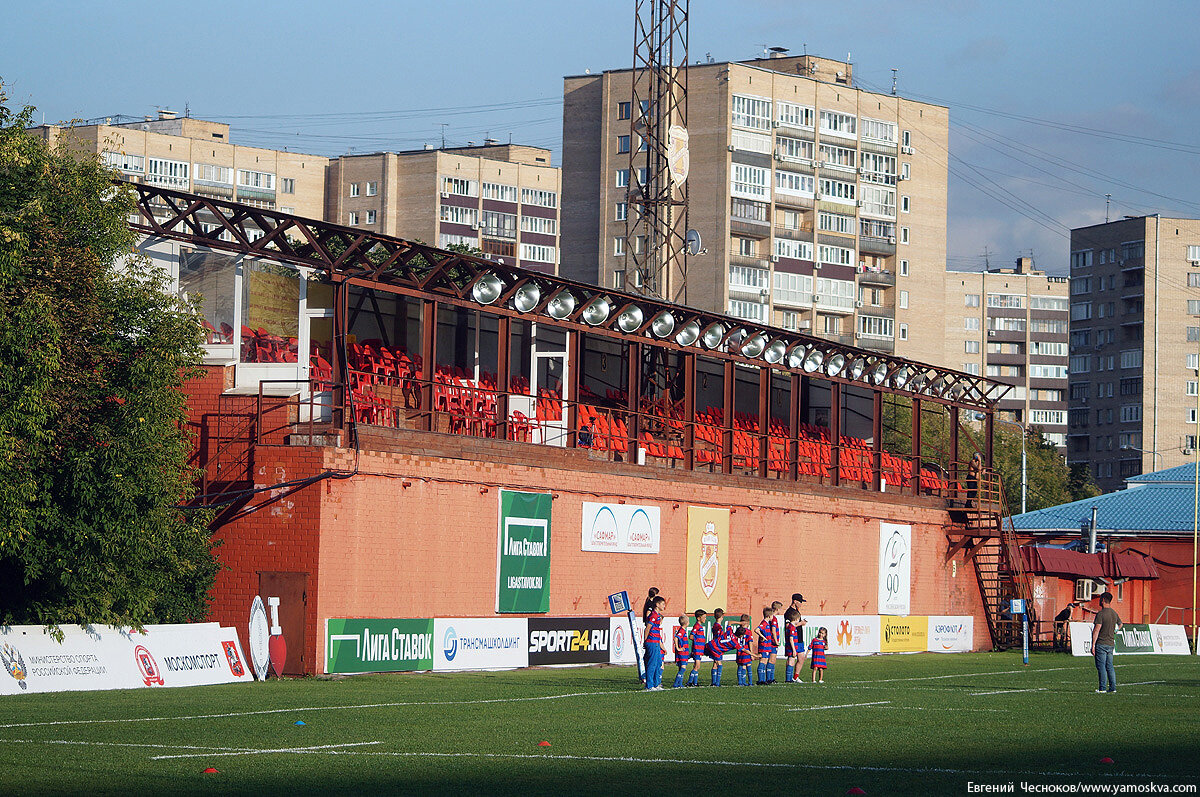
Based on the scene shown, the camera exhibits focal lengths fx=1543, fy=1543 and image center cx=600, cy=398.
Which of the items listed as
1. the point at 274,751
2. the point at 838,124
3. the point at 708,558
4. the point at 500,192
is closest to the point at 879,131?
the point at 838,124

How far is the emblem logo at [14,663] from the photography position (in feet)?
73.6

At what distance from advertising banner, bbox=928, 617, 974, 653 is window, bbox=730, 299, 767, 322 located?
53.0 m

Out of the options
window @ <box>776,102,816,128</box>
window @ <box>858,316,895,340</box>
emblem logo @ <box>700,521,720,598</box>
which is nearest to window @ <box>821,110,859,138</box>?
window @ <box>776,102,816,128</box>

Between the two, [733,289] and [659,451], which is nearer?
[659,451]

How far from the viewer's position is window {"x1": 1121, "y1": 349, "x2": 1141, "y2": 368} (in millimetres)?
140875

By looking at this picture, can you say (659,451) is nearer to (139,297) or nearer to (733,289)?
(139,297)

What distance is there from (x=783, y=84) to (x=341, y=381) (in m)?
78.7

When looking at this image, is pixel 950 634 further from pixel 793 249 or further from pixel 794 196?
pixel 794 196

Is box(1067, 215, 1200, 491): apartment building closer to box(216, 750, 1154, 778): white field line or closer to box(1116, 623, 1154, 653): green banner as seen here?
box(1116, 623, 1154, 653): green banner

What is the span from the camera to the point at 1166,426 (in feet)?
454

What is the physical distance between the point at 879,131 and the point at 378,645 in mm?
87227

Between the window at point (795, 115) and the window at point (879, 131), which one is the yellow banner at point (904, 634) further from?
the window at point (879, 131)

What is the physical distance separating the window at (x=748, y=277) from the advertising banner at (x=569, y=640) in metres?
69.1

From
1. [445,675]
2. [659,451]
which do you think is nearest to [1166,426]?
[659,451]
